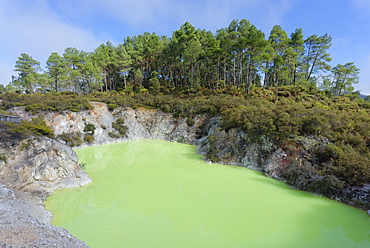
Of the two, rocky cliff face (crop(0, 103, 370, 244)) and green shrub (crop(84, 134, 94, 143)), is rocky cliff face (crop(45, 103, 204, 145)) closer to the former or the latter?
rocky cliff face (crop(0, 103, 370, 244))

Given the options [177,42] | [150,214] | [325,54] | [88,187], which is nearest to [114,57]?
[177,42]

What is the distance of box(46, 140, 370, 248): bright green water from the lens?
525 cm

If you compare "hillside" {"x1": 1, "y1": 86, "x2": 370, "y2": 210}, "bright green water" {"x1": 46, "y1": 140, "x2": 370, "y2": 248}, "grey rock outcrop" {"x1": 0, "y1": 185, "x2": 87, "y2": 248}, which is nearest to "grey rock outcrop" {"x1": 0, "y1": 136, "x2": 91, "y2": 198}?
"bright green water" {"x1": 46, "y1": 140, "x2": 370, "y2": 248}

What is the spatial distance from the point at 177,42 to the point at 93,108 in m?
18.9

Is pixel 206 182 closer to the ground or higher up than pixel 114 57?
closer to the ground

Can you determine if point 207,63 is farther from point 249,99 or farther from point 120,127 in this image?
point 120,127

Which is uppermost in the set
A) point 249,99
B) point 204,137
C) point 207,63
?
point 207,63

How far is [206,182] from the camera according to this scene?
30.9 feet

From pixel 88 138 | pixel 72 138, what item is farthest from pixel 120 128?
pixel 72 138

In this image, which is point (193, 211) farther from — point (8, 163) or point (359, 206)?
point (8, 163)

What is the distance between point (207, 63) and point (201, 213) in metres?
28.3

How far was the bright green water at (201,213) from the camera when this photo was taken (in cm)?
525

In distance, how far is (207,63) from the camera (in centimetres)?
3080

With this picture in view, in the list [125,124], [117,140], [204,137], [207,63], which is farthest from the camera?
[207,63]
